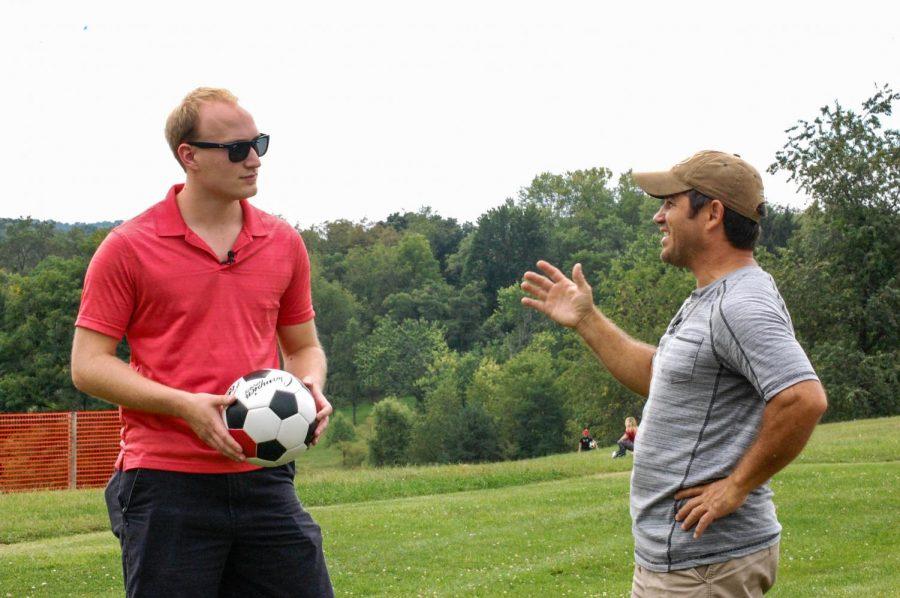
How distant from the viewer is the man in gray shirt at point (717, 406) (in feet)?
10.7

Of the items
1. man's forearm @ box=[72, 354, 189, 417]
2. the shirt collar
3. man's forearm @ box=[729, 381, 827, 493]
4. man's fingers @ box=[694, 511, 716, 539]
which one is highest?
the shirt collar

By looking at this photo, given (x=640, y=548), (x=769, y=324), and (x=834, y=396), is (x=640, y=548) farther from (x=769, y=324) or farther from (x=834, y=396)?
(x=834, y=396)

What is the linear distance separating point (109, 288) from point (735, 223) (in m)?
2.33

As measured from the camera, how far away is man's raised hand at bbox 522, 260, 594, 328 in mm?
4418

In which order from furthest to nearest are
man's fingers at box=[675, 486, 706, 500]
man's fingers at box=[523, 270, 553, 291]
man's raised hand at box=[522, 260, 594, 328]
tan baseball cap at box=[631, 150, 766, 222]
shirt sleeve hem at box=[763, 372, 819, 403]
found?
1. man's fingers at box=[523, 270, 553, 291]
2. man's raised hand at box=[522, 260, 594, 328]
3. tan baseball cap at box=[631, 150, 766, 222]
4. man's fingers at box=[675, 486, 706, 500]
5. shirt sleeve hem at box=[763, 372, 819, 403]

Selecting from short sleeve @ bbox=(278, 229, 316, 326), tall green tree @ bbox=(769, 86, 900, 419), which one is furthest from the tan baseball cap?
tall green tree @ bbox=(769, 86, 900, 419)

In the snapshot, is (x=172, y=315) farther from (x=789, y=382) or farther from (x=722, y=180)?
(x=789, y=382)

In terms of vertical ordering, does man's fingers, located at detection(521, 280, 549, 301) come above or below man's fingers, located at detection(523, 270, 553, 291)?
below

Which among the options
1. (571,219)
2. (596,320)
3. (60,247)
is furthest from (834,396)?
(571,219)

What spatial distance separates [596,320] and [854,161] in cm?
4130

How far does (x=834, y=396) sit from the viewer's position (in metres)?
40.5

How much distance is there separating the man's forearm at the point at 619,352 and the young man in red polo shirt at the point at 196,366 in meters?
1.17

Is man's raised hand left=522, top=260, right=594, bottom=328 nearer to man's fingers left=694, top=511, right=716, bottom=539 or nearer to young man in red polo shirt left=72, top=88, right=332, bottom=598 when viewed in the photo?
young man in red polo shirt left=72, top=88, right=332, bottom=598

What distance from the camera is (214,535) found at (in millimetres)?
4074
